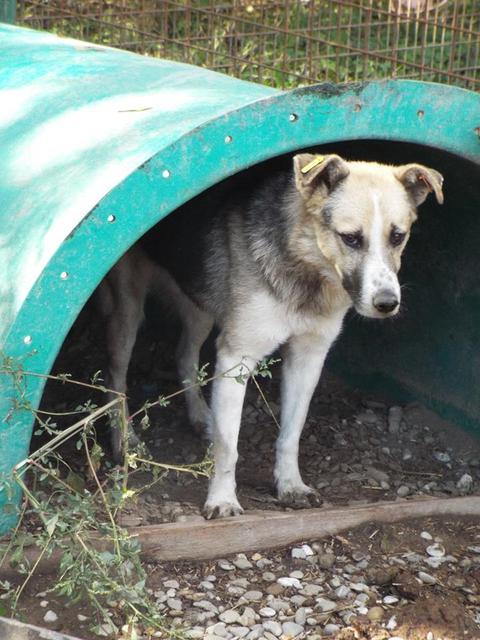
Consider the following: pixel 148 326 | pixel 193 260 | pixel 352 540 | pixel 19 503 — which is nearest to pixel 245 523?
pixel 352 540

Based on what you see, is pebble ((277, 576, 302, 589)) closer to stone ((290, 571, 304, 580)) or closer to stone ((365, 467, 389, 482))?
stone ((290, 571, 304, 580))

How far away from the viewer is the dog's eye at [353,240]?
13.2 ft

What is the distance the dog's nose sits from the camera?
383cm

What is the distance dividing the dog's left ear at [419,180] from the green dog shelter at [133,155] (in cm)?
11

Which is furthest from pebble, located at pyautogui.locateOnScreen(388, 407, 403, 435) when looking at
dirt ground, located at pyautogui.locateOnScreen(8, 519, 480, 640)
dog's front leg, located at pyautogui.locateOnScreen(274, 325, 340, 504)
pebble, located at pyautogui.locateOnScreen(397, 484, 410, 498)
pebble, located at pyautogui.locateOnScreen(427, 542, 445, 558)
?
pebble, located at pyautogui.locateOnScreen(427, 542, 445, 558)

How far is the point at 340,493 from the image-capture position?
4773 millimetres

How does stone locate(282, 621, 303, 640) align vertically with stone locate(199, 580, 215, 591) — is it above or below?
above

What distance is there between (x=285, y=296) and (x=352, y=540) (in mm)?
988

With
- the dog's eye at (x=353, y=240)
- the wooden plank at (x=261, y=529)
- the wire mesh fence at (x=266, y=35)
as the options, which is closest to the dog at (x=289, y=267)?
the dog's eye at (x=353, y=240)

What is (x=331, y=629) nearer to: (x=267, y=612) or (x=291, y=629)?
(x=291, y=629)

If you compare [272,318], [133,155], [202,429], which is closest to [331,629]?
[272,318]

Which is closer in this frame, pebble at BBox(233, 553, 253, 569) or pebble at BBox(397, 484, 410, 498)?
pebble at BBox(233, 553, 253, 569)

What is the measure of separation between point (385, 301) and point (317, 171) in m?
0.55

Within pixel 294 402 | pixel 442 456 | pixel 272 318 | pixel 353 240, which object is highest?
pixel 353 240
